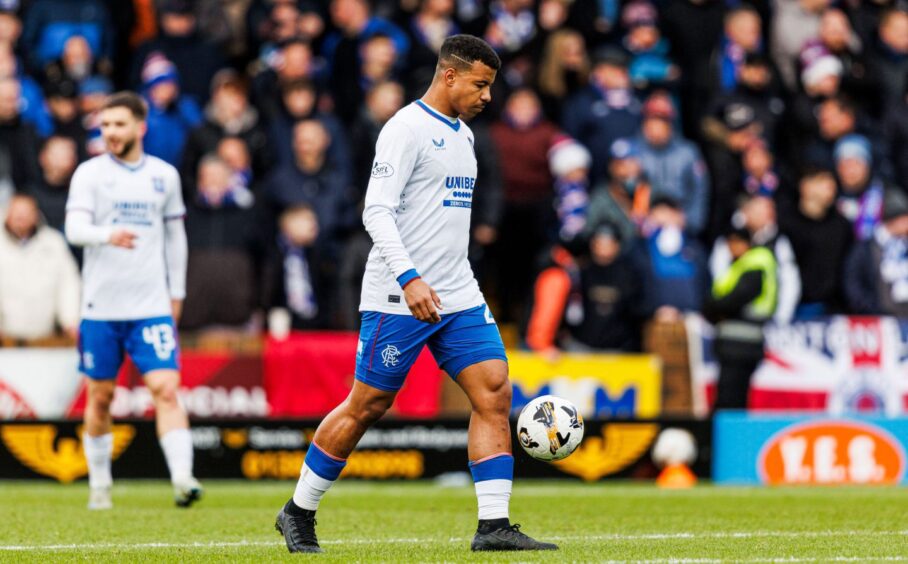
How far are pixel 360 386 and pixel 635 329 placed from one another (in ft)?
28.5

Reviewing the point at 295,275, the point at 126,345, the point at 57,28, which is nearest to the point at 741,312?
the point at 295,275

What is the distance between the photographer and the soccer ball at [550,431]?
26.2 feet

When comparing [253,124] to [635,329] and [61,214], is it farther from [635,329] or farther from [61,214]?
[635,329]

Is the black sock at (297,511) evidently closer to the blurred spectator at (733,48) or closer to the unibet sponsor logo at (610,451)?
the unibet sponsor logo at (610,451)

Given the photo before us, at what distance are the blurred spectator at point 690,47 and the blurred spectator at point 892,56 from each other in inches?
72.8

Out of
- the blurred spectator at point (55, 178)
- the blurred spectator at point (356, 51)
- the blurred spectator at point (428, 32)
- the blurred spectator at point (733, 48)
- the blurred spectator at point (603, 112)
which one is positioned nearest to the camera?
the blurred spectator at point (55, 178)

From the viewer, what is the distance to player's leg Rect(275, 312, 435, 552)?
776cm

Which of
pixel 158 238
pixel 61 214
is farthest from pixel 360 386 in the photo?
pixel 61 214

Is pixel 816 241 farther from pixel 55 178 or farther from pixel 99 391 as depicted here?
pixel 99 391

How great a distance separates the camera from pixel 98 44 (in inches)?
703

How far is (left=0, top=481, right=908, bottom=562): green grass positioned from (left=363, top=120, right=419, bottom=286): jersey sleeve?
1.33 m

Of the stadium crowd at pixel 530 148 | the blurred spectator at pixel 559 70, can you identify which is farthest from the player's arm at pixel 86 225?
the blurred spectator at pixel 559 70

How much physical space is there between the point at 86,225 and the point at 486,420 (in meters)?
3.83

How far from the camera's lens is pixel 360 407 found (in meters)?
7.83
